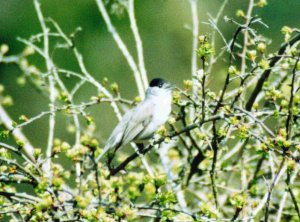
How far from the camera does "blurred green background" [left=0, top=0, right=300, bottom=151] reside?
11.3 metres

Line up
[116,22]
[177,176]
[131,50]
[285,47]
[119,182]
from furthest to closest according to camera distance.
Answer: [116,22], [131,50], [177,176], [285,47], [119,182]

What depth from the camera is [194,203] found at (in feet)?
13.2

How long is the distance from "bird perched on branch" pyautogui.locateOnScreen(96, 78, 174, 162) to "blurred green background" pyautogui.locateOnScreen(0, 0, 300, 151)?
6.57m

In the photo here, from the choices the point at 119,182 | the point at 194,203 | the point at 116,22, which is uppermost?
the point at 116,22

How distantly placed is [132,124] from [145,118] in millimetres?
110

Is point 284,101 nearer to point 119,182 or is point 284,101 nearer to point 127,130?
point 119,182

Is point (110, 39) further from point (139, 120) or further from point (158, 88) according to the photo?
point (139, 120)

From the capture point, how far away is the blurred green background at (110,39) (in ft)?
37.1

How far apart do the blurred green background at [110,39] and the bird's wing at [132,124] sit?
6.61 metres

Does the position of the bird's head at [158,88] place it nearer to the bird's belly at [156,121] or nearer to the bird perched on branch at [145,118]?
the bird perched on branch at [145,118]

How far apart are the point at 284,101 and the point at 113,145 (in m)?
1.40

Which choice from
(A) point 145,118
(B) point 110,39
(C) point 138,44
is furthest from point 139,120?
(B) point 110,39

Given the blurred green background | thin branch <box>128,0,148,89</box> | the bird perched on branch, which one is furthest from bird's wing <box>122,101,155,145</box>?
the blurred green background

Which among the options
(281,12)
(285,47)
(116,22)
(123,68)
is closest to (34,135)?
(123,68)
